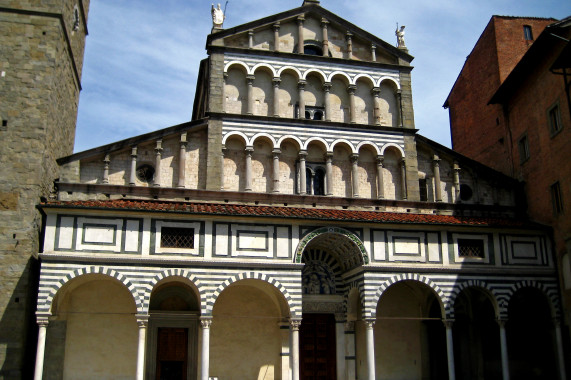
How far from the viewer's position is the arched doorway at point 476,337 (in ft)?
68.3

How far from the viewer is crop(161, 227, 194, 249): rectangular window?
17922 millimetres

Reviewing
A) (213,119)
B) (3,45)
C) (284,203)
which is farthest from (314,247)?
(3,45)

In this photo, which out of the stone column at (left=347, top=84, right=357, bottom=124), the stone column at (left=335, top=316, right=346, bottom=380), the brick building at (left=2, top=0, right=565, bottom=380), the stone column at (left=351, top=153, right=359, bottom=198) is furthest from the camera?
the stone column at (left=347, top=84, right=357, bottom=124)

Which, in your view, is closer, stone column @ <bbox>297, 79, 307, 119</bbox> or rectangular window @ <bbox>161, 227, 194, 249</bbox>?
rectangular window @ <bbox>161, 227, 194, 249</bbox>

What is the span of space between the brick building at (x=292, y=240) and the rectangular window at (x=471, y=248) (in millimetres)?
54

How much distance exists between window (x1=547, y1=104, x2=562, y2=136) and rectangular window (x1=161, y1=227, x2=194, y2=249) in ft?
41.0

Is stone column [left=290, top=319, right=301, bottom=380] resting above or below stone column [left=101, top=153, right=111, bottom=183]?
below

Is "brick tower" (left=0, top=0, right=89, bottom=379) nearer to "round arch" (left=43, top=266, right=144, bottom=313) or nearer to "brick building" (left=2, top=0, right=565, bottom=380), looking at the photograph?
"brick building" (left=2, top=0, right=565, bottom=380)

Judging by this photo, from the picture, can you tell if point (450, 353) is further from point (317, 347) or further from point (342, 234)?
point (342, 234)

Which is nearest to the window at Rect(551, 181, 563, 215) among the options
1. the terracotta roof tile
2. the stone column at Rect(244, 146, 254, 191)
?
the terracotta roof tile

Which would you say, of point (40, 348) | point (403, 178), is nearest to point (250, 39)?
point (403, 178)

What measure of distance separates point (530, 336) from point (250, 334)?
32.1ft

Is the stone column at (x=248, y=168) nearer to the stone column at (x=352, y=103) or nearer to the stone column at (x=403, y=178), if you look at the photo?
the stone column at (x=352, y=103)

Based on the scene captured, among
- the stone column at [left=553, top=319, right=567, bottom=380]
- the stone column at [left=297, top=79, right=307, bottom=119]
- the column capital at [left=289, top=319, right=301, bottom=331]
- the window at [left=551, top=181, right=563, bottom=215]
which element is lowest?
the stone column at [left=553, top=319, right=567, bottom=380]
